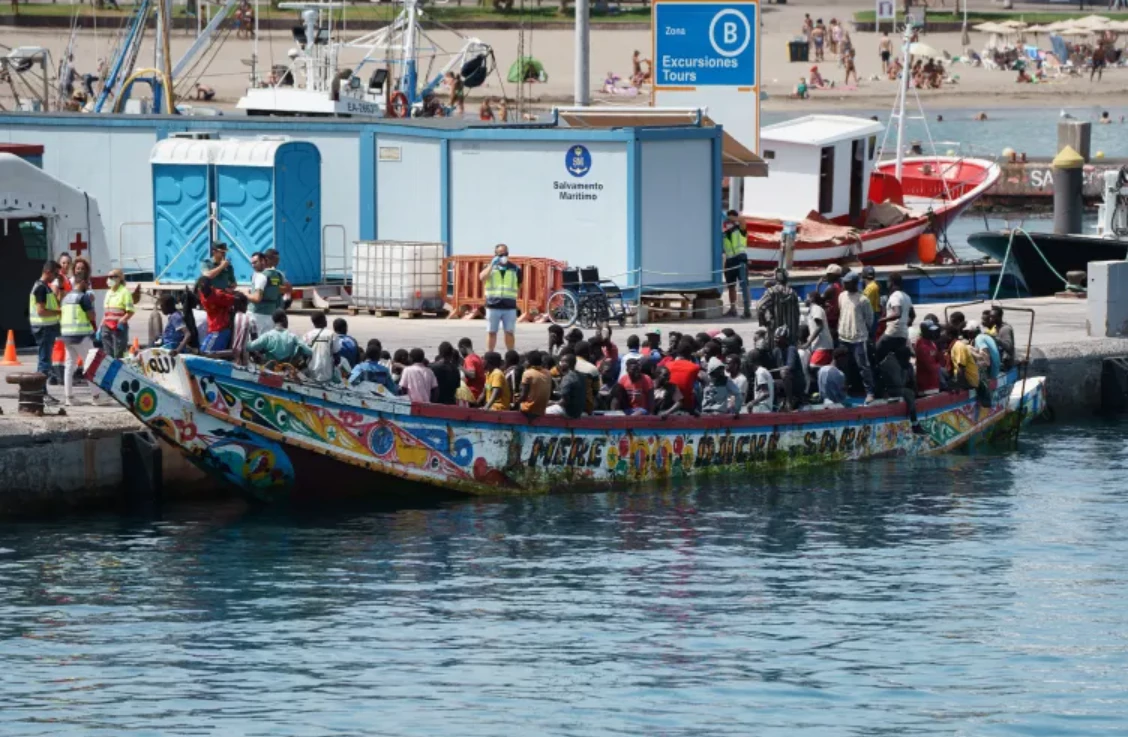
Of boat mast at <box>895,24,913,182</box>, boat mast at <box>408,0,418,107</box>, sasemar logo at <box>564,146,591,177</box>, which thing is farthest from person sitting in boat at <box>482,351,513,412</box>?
boat mast at <box>895,24,913,182</box>

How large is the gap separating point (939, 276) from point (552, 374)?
1671cm

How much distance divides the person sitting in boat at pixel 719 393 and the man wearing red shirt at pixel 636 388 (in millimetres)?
717

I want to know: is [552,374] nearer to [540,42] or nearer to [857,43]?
[540,42]

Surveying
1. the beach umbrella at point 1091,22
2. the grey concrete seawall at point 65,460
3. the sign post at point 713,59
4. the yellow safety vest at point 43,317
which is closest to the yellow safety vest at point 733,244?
the sign post at point 713,59

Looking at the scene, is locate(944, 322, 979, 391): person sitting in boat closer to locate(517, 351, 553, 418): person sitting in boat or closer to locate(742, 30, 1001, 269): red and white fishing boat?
locate(517, 351, 553, 418): person sitting in boat

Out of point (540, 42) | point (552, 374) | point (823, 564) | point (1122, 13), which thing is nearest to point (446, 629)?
point (823, 564)

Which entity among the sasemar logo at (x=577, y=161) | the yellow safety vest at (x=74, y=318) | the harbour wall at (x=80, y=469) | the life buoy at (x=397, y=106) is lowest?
the harbour wall at (x=80, y=469)

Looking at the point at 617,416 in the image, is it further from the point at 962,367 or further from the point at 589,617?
the point at 962,367

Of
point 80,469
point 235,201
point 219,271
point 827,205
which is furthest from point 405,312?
point 827,205

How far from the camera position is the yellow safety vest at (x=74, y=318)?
22453 millimetres

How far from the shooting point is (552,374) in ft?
74.4

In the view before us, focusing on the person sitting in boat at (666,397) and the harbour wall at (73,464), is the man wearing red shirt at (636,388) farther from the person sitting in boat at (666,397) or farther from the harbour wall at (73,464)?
the harbour wall at (73,464)

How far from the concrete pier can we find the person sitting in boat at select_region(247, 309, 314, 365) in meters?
1.71

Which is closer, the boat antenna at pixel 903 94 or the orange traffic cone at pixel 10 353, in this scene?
the orange traffic cone at pixel 10 353
